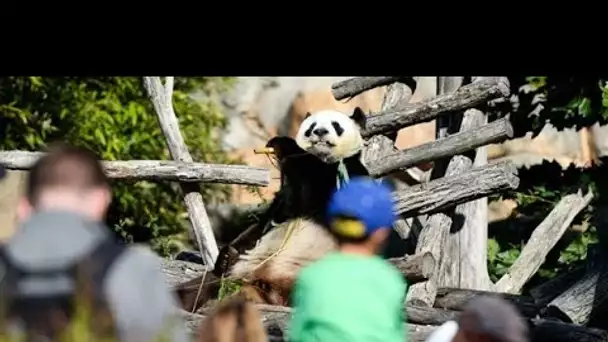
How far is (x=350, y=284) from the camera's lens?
3.43 m

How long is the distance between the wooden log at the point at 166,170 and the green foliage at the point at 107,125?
12.6 feet

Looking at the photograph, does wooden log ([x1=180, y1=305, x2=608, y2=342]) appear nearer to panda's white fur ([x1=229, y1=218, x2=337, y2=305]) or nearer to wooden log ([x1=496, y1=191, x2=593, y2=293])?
panda's white fur ([x1=229, y1=218, x2=337, y2=305])

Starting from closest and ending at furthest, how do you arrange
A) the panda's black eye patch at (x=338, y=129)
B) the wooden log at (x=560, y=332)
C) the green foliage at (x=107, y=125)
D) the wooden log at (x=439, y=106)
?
the wooden log at (x=560, y=332), the panda's black eye patch at (x=338, y=129), the wooden log at (x=439, y=106), the green foliage at (x=107, y=125)

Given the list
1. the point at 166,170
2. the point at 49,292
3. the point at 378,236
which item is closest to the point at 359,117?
the point at 166,170

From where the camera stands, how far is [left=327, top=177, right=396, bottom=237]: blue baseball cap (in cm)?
347

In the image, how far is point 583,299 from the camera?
7.02 meters

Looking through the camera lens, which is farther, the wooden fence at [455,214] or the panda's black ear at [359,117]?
the panda's black ear at [359,117]

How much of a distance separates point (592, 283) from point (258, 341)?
14.7 feet

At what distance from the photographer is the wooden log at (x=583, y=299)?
6.87m

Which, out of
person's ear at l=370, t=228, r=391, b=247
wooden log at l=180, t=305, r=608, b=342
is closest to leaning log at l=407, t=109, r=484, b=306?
wooden log at l=180, t=305, r=608, b=342

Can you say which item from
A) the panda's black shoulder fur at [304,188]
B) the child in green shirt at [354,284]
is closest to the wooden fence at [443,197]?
the panda's black shoulder fur at [304,188]

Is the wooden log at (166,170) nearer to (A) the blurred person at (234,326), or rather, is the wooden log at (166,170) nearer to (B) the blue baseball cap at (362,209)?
(B) the blue baseball cap at (362,209)

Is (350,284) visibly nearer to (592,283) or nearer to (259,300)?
(259,300)

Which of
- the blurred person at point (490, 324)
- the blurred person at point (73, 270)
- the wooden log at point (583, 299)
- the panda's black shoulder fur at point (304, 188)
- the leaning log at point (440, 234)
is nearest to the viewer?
the blurred person at point (73, 270)
